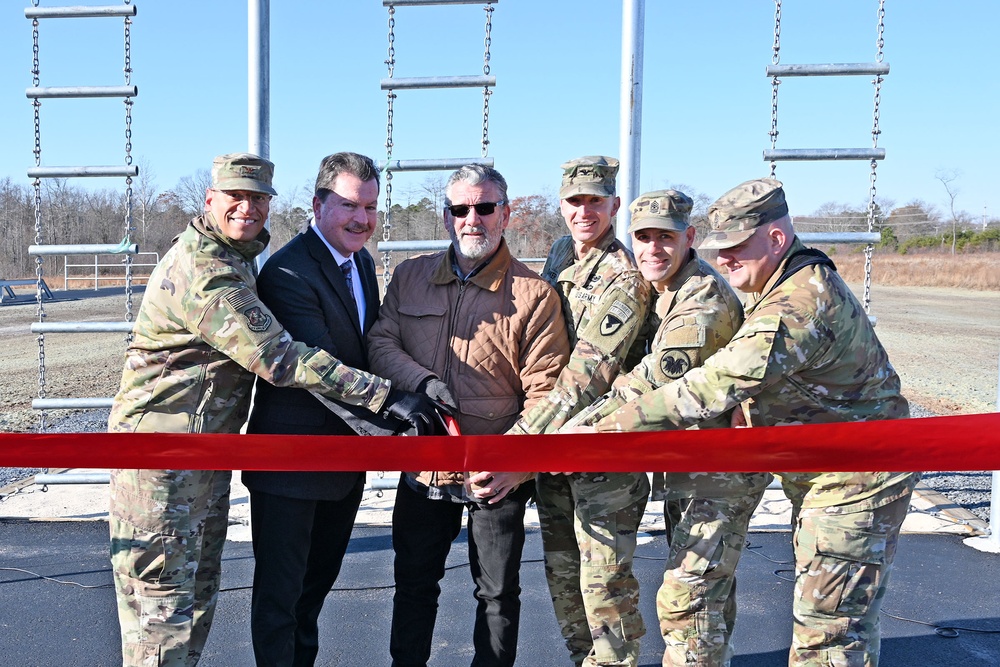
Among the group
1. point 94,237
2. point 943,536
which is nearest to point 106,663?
point 943,536

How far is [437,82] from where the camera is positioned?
511 centimetres

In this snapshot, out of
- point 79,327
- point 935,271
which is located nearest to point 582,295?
point 79,327

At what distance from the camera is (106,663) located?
12.4ft

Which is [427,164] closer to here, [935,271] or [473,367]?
[473,367]

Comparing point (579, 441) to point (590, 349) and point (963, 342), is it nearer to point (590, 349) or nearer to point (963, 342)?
point (590, 349)

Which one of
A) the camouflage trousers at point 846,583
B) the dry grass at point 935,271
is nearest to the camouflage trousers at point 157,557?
the camouflage trousers at point 846,583

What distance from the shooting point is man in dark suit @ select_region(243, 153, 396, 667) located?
3086 millimetres

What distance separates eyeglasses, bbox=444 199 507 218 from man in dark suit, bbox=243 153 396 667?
33 centimetres

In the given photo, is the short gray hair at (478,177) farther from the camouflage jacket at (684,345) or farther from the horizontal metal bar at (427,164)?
the horizontal metal bar at (427,164)

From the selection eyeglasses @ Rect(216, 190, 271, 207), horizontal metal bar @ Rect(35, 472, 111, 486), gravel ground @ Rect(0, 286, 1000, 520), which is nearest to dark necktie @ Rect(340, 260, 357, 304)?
eyeglasses @ Rect(216, 190, 271, 207)

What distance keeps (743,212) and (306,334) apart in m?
1.59

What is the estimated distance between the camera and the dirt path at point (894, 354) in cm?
1217

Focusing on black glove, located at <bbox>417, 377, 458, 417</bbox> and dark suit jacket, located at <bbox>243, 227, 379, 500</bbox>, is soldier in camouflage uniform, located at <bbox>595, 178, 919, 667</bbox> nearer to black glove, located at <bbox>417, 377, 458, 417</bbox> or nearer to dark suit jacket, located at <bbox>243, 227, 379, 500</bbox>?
black glove, located at <bbox>417, 377, 458, 417</bbox>

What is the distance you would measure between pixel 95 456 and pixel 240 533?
10.1ft
